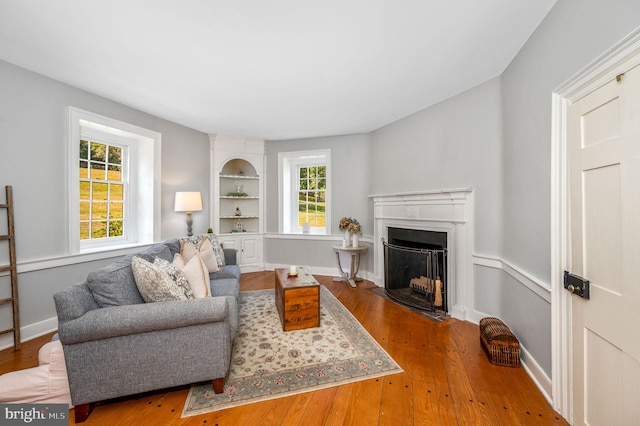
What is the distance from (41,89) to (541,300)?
4.82 m

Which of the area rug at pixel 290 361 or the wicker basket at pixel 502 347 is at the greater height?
the wicker basket at pixel 502 347

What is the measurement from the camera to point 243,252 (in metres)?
4.70

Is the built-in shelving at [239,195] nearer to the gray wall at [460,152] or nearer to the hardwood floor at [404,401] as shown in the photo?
the gray wall at [460,152]

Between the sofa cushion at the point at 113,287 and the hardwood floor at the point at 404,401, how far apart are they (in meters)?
0.66

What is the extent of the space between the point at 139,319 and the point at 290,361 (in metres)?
1.14

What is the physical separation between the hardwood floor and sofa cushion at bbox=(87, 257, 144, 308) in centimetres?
66

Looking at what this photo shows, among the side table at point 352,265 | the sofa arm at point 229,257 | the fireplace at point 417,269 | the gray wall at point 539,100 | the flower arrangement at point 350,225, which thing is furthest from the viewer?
the flower arrangement at point 350,225

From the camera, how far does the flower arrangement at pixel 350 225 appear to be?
13.3 feet

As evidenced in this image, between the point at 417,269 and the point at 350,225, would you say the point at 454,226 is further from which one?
the point at 350,225

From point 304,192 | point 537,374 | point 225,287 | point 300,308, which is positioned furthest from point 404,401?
point 304,192

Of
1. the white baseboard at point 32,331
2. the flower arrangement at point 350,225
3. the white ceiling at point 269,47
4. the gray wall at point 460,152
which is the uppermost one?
the white ceiling at point 269,47

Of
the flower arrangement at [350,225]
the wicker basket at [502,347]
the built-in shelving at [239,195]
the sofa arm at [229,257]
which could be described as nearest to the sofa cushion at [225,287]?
the sofa arm at [229,257]

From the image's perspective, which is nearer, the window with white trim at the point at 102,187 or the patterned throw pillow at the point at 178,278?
the patterned throw pillow at the point at 178,278

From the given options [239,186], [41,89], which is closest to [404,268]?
[239,186]
